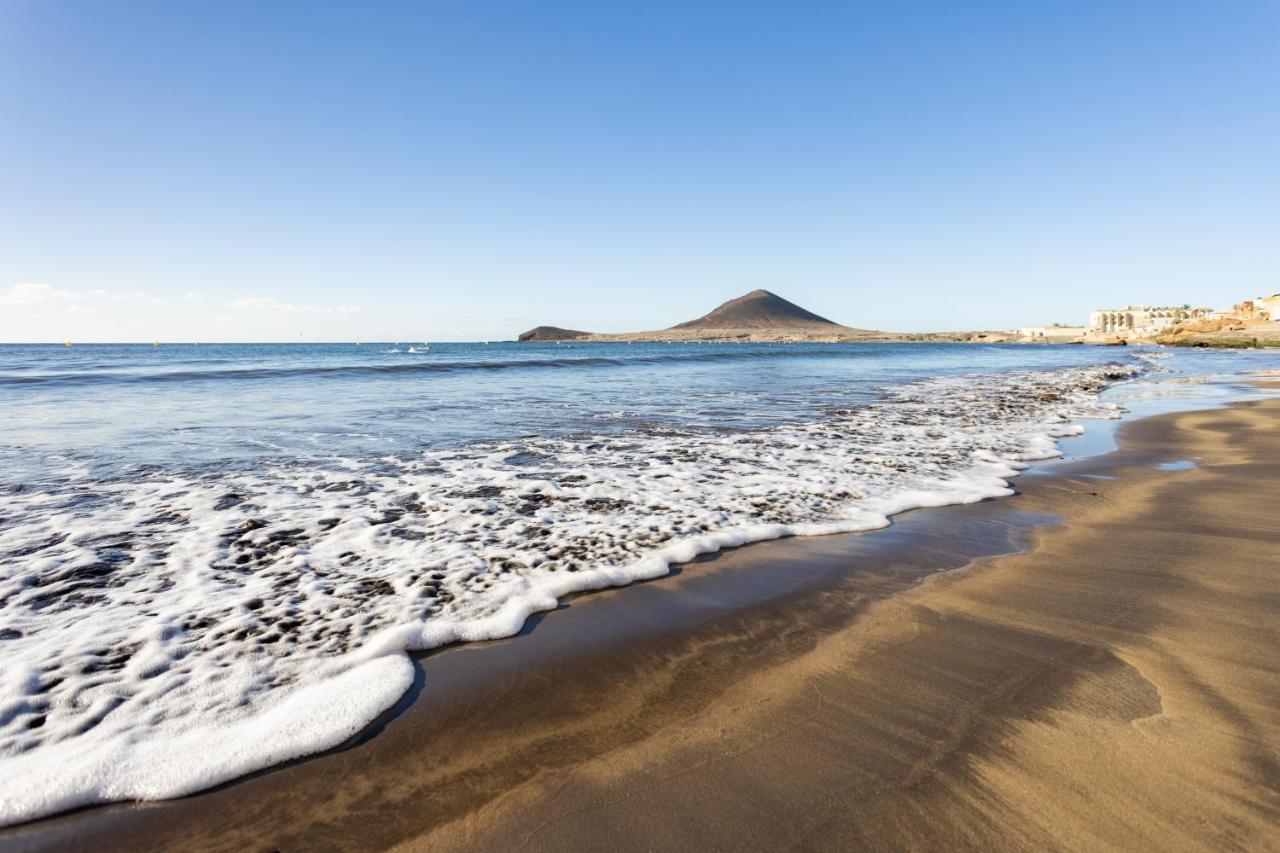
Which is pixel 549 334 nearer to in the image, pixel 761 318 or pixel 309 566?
pixel 761 318

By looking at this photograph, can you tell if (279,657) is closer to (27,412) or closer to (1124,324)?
(27,412)

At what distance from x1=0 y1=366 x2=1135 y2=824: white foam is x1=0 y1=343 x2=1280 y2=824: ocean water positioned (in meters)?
0.02

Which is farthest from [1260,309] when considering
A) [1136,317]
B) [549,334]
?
[549,334]

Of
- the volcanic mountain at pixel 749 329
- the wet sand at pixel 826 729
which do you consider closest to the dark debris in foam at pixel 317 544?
the wet sand at pixel 826 729

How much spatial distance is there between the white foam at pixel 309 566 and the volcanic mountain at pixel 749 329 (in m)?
141

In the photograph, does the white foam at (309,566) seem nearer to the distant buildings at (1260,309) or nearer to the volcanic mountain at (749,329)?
the distant buildings at (1260,309)

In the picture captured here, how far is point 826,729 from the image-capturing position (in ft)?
7.31

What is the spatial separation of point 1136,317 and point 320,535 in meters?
172

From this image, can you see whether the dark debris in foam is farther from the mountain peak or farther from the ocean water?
the mountain peak

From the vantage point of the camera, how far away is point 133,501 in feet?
18.1

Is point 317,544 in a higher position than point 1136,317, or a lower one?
lower

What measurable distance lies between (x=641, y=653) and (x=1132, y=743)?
6.27 ft

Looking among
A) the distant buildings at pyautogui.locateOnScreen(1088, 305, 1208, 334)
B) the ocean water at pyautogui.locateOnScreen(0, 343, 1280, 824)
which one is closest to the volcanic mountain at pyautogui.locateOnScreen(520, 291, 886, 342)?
the distant buildings at pyautogui.locateOnScreen(1088, 305, 1208, 334)

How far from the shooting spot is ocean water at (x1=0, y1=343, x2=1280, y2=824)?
7.69 ft
